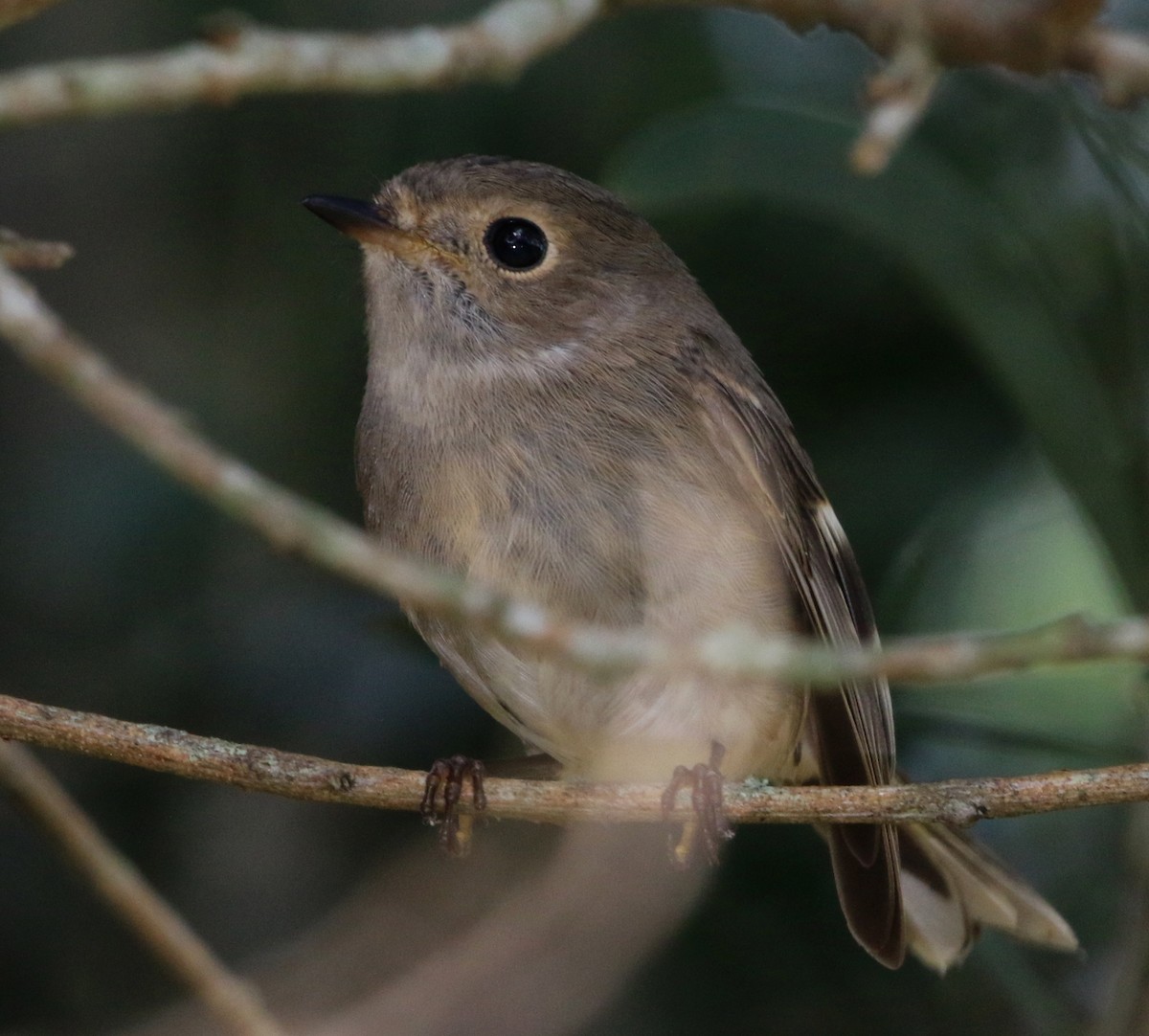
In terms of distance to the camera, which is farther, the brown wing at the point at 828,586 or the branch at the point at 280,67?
the brown wing at the point at 828,586

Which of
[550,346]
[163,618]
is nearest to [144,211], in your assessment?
[163,618]

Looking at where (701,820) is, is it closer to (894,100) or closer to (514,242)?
(514,242)

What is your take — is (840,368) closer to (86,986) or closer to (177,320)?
(177,320)


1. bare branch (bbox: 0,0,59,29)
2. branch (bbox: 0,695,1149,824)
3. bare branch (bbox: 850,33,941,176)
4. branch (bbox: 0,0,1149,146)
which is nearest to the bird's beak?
branch (bbox: 0,0,1149,146)

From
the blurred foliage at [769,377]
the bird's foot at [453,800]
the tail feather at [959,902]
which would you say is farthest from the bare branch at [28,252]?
the tail feather at [959,902]

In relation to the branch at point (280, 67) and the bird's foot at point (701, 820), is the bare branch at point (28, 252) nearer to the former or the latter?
the branch at point (280, 67)

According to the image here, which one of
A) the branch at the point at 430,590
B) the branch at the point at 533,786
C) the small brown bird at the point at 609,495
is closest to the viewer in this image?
the branch at the point at 430,590
